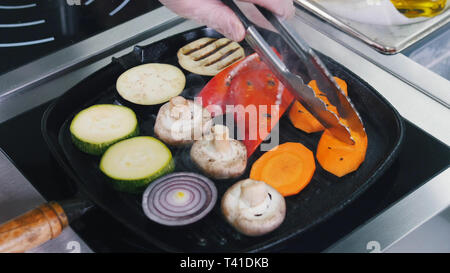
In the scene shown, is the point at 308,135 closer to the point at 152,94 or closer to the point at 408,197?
the point at 408,197

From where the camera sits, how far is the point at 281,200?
1.08 m

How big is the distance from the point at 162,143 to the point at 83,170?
213mm

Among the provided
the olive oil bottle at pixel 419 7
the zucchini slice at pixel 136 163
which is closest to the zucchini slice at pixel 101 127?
the zucchini slice at pixel 136 163

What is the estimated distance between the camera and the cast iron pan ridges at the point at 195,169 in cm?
106

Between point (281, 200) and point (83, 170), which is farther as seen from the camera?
point (83, 170)

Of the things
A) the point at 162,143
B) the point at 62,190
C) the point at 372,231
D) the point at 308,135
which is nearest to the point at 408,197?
the point at 372,231

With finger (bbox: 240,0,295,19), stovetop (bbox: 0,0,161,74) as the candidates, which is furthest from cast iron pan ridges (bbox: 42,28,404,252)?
stovetop (bbox: 0,0,161,74)

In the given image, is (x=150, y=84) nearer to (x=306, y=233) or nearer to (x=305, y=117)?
(x=305, y=117)

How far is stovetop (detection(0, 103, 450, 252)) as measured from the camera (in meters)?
1.10

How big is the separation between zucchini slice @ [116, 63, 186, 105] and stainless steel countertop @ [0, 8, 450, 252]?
0.23 metres

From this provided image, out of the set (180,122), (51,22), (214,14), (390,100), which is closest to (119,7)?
(51,22)

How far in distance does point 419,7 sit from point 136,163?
1196 millimetres

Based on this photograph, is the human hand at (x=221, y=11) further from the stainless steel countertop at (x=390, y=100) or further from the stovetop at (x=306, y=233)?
the stovetop at (x=306, y=233)

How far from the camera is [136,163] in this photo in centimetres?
117
